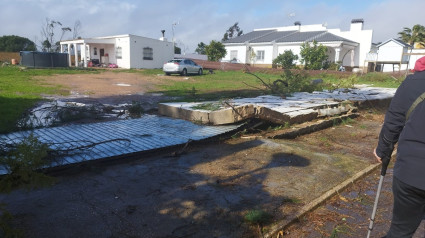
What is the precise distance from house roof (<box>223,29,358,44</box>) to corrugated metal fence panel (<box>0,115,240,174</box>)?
32864mm

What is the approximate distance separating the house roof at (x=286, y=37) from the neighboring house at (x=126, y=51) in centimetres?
1259

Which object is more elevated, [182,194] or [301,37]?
[301,37]

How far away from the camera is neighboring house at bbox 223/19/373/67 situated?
119 ft

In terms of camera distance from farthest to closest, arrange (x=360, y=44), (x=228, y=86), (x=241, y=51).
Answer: (x=241, y=51) < (x=360, y=44) < (x=228, y=86)

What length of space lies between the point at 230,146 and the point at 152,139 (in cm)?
141

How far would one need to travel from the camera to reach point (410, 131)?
2115mm

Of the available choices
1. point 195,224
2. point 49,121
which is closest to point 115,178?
point 195,224

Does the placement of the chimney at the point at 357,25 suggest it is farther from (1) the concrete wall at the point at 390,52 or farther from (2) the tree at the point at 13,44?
(2) the tree at the point at 13,44

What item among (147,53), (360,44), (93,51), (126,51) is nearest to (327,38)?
(360,44)

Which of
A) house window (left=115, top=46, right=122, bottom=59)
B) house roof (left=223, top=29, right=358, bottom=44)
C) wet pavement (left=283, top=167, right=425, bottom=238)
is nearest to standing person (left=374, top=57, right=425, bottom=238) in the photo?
wet pavement (left=283, top=167, right=425, bottom=238)

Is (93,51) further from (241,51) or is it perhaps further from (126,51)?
(241,51)

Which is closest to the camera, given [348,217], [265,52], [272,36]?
[348,217]

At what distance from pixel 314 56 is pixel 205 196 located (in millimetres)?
30788

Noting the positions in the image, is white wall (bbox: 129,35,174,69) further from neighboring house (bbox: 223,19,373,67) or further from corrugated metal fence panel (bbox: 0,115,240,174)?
corrugated metal fence panel (bbox: 0,115,240,174)
